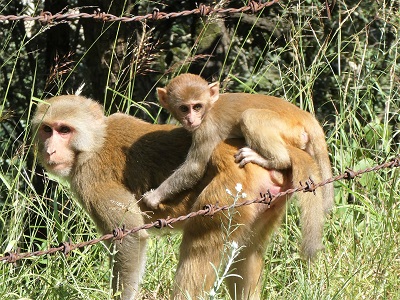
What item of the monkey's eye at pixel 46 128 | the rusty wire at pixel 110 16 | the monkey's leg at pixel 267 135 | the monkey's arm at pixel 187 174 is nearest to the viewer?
the rusty wire at pixel 110 16

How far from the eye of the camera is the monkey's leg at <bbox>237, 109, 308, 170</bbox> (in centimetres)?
488

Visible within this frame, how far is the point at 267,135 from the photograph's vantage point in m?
4.86

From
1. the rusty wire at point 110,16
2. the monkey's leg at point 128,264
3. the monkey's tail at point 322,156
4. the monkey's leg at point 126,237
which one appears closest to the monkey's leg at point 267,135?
the monkey's tail at point 322,156

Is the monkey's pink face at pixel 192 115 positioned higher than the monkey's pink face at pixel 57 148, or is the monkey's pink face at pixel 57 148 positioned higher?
the monkey's pink face at pixel 192 115

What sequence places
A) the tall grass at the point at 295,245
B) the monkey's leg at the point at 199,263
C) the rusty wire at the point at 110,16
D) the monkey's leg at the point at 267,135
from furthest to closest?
the tall grass at the point at 295,245, the monkey's leg at the point at 199,263, the monkey's leg at the point at 267,135, the rusty wire at the point at 110,16

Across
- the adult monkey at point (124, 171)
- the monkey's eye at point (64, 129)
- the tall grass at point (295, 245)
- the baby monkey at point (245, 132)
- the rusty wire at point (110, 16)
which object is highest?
the rusty wire at point (110, 16)

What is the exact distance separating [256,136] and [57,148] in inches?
58.8

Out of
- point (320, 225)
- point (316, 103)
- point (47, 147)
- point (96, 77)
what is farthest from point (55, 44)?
point (320, 225)

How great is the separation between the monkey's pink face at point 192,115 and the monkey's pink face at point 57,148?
831 mm

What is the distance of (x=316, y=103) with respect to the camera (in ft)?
28.8

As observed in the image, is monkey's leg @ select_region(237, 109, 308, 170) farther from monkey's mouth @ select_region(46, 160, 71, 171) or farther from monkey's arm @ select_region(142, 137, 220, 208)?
monkey's mouth @ select_region(46, 160, 71, 171)

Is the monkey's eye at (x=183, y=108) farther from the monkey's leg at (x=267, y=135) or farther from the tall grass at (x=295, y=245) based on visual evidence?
the tall grass at (x=295, y=245)

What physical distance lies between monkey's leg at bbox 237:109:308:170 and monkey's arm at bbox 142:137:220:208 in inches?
12.0

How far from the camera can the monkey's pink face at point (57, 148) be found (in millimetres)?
5535
